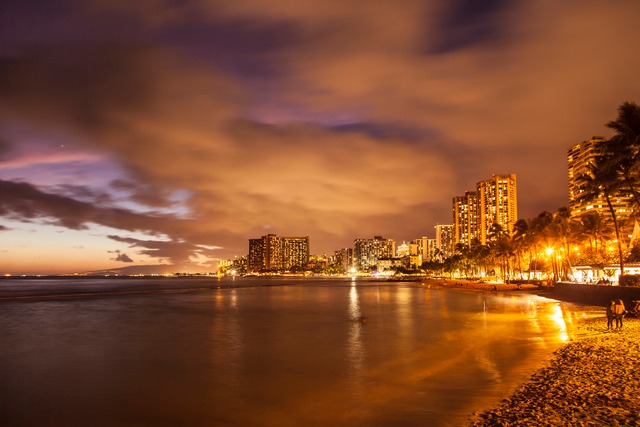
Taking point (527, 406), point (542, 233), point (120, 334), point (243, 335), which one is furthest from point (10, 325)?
point (542, 233)

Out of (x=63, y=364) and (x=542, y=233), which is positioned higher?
(x=542, y=233)

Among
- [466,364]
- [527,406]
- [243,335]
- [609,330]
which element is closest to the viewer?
[527,406]

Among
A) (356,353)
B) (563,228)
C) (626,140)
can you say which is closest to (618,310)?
(356,353)

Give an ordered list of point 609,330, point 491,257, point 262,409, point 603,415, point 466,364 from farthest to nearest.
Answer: point 491,257
point 609,330
point 466,364
point 262,409
point 603,415

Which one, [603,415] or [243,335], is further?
[243,335]

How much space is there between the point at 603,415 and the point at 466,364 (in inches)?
376

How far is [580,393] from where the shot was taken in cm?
1330

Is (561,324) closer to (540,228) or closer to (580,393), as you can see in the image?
(580,393)

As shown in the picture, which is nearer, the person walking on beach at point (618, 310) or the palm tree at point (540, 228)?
the person walking on beach at point (618, 310)

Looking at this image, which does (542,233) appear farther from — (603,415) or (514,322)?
(603,415)

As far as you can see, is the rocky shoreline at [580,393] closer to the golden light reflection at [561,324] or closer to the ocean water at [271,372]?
the ocean water at [271,372]

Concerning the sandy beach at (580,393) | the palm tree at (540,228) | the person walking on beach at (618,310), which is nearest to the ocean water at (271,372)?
the sandy beach at (580,393)

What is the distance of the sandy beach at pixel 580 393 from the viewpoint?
11062 mm

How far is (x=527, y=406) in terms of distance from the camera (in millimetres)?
12648
